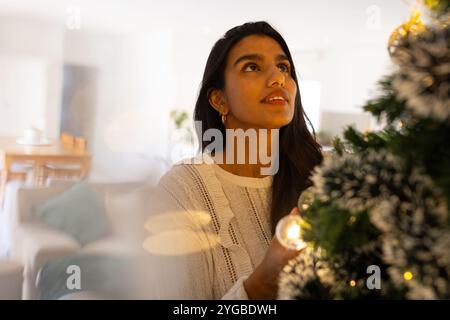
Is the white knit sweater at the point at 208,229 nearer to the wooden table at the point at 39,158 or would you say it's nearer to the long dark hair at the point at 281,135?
the long dark hair at the point at 281,135

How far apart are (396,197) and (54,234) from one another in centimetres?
174

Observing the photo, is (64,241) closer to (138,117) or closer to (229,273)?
(229,273)

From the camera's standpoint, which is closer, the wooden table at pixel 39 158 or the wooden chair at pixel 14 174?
the wooden chair at pixel 14 174

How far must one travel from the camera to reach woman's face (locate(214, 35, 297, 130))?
77cm

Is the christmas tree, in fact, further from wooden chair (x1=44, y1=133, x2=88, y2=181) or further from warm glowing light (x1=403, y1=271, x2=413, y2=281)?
wooden chair (x1=44, y1=133, x2=88, y2=181)

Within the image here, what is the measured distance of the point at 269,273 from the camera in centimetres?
53

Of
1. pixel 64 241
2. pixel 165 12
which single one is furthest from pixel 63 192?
pixel 165 12

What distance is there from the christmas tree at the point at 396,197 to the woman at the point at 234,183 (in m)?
Result: 0.35

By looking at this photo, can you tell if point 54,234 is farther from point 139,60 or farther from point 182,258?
point 139,60

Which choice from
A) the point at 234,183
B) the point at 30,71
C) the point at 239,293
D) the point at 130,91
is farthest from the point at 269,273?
the point at 130,91

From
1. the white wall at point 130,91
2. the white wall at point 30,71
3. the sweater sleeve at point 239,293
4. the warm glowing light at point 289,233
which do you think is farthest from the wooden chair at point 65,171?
the warm glowing light at point 289,233

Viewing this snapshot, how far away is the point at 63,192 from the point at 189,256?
133 cm

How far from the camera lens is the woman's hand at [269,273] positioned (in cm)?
51

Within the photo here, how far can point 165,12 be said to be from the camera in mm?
3697
